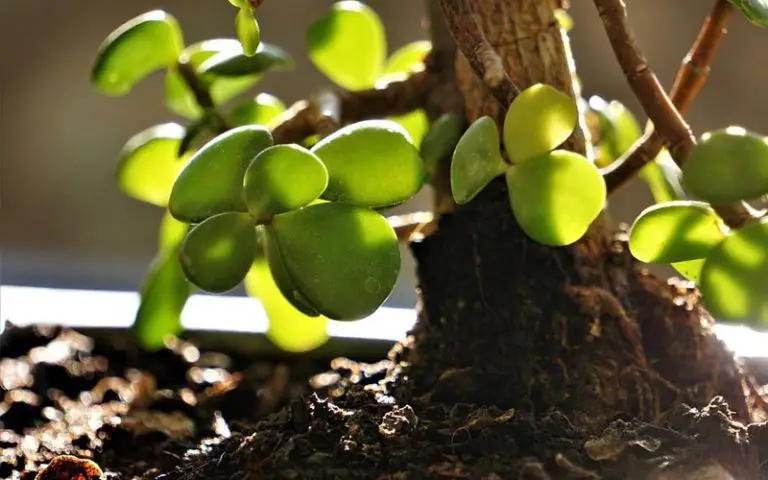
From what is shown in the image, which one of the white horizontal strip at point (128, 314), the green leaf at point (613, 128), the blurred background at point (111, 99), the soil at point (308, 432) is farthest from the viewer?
the blurred background at point (111, 99)

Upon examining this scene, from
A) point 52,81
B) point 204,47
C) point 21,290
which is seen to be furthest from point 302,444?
point 52,81

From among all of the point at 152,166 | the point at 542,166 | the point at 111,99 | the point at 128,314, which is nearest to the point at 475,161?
the point at 542,166

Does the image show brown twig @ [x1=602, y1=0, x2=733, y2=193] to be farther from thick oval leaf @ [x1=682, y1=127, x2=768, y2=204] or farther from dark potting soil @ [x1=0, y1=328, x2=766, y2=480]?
dark potting soil @ [x1=0, y1=328, x2=766, y2=480]

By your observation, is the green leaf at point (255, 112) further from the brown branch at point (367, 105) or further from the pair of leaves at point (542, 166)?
the pair of leaves at point (542, 166)

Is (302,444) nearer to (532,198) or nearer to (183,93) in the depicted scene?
(532,198)

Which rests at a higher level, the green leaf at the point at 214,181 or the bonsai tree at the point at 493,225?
the green leaf at the point at 214,181

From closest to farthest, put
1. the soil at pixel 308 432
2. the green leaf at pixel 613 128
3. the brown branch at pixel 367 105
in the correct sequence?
the soil at pixel 308 432
the brown branch at pixel 367 105
the green leaf at pixel 613 128

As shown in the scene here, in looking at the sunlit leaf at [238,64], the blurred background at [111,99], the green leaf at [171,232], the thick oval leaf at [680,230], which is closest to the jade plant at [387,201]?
the thick oval leaf at [680,230]

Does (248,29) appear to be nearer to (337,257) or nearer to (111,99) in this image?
(337,257)

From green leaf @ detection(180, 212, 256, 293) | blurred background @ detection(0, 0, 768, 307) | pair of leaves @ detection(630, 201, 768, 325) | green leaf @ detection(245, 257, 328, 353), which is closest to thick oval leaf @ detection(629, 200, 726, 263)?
pair of leaves @ detection(630, 201, 768, 325)
